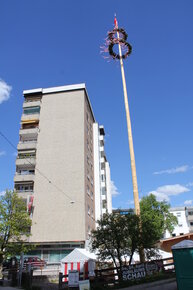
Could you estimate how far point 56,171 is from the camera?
113ft

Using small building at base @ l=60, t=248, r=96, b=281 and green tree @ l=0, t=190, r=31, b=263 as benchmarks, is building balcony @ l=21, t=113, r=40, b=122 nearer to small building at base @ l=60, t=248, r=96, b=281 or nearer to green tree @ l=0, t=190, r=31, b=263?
green tree @ l=0, t=190, r=31, b=263

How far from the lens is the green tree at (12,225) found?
869 inches

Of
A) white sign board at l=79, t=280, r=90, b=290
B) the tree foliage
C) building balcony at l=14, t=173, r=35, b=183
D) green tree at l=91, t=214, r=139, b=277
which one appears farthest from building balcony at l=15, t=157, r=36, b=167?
white sign board at l=79, t=280, r=90, b=290

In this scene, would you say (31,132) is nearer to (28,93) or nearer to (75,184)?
(28,93)

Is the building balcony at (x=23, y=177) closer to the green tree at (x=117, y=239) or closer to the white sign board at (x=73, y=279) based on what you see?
the green tree at (x=117, y=239)

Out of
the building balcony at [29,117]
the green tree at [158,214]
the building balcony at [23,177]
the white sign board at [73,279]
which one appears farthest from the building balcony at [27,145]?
the white sign board at [73,279]

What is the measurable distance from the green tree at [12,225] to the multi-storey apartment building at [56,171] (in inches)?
265

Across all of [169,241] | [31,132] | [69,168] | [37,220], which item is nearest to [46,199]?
[37,220]

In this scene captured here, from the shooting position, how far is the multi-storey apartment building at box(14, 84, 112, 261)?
3008cm

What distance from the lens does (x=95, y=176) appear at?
42844mm

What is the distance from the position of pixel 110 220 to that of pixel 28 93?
31816 mm

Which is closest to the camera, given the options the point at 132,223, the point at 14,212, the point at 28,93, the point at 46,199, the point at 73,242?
the point at 132,223

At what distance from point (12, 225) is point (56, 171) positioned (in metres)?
12.4

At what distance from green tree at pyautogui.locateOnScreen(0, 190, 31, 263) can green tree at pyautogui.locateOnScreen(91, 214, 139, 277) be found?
10.3 metres
